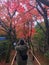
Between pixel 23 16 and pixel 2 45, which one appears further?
pixel 23 16

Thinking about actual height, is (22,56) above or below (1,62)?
above

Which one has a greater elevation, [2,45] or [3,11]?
[3,11]

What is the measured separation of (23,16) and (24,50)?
15.6m

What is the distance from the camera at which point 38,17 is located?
75.5ft

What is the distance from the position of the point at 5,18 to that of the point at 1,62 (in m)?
7.04

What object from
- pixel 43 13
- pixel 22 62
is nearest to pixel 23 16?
pixel 43 13

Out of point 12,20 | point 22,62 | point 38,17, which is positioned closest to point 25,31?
point 12,20

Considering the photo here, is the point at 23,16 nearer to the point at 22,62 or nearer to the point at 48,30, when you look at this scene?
the point at 48,30

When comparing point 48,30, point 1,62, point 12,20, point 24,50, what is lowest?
point 1,62

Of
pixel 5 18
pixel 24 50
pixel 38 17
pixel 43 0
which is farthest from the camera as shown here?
pixel 5 18

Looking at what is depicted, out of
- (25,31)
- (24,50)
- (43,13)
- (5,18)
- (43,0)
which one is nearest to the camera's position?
(43,0)

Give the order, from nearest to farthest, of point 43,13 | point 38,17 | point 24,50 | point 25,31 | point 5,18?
point 24,50, point 43,13, point 38,17, point 5,18, point 25,31

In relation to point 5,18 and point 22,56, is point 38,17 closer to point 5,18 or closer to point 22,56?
point 5,18

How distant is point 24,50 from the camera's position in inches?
338
